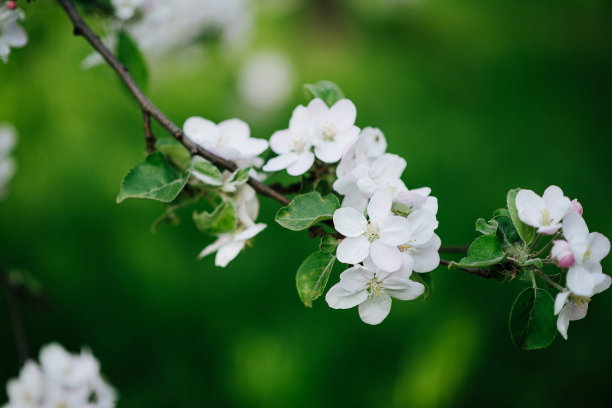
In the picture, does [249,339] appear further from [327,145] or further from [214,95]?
[214,95]

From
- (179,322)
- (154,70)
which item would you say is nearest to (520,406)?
(179,322)

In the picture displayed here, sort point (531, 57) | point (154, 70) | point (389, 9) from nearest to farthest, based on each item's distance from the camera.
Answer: point (154, 70), point (531, 57), point (389, 9)

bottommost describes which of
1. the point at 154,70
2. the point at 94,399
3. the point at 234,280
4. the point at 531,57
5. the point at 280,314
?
the point at 531,57

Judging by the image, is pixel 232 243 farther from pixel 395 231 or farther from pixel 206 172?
pixel 395 231

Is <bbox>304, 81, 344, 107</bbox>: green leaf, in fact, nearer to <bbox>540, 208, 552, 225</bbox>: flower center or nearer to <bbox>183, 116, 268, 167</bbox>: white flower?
<bbox>183, 116, 268, 167</bbox>: white flower

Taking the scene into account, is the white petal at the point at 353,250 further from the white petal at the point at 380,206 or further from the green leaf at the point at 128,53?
the green leaf at the point at 128,53

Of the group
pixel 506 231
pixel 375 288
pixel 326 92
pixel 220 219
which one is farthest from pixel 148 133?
pixel 506 231

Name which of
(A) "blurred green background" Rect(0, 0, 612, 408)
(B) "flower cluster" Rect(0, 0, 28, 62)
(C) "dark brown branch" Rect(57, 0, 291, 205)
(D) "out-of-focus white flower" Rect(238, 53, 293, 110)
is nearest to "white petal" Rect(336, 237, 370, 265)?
(C) "dark brown branch" Rect(57, 0, 291, 205)
